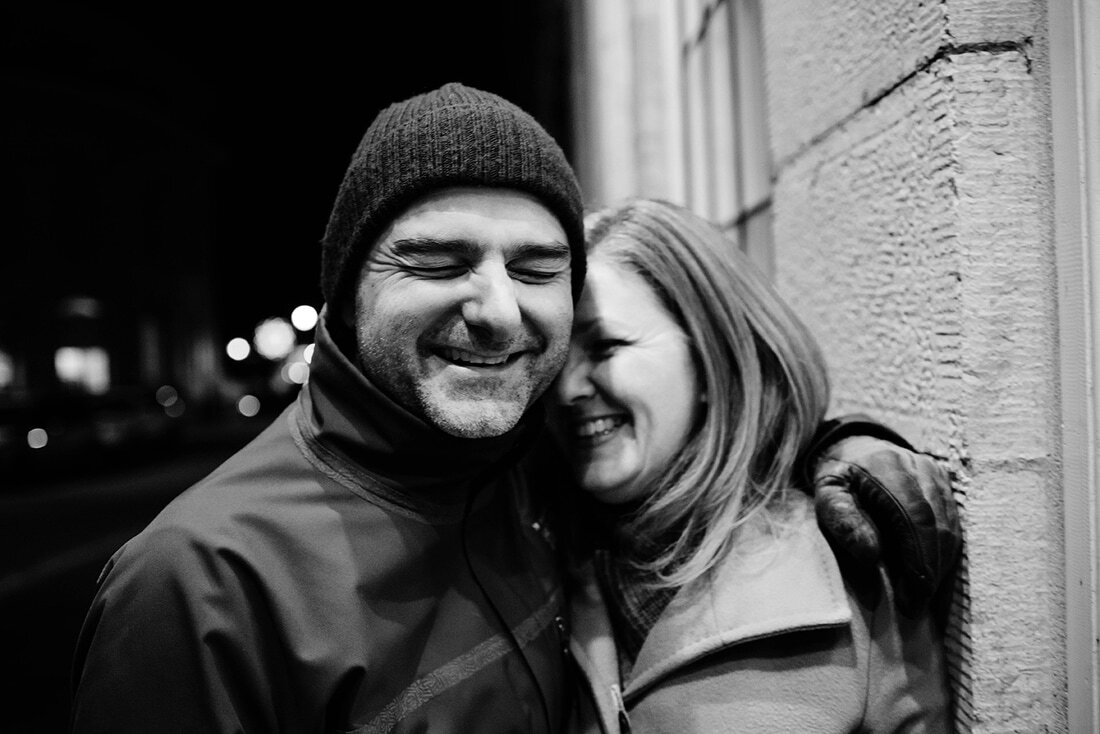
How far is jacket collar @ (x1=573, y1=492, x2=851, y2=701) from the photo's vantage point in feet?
4.87

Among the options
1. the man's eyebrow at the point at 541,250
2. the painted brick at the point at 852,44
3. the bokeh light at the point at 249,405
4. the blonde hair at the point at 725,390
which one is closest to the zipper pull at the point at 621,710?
the blonde hair at the point at 725,390

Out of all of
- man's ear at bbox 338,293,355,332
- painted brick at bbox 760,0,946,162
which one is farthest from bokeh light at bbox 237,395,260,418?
man's ear at bbox 338,293,355,332

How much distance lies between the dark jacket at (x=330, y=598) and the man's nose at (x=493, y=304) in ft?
0.71

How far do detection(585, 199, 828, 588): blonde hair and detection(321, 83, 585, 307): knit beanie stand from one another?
1.04 feet

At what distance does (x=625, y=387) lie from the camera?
1792 mm

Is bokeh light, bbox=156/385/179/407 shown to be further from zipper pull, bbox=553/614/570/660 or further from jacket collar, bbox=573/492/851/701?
jacket collar, bbox=573/492/851/701

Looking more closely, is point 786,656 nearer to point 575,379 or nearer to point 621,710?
point 621,710

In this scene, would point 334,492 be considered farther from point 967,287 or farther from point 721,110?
point 721,110

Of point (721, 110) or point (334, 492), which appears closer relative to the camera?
point (334, 492)

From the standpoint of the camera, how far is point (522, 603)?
1.73 m

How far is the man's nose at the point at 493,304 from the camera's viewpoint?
1.49 m

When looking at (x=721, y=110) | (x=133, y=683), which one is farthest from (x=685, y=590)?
(x=721, y=110)

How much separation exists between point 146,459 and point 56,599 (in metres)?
10.2

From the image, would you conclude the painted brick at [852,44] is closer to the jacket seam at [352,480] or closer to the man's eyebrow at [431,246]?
the man's eyebrow at [431,246]
